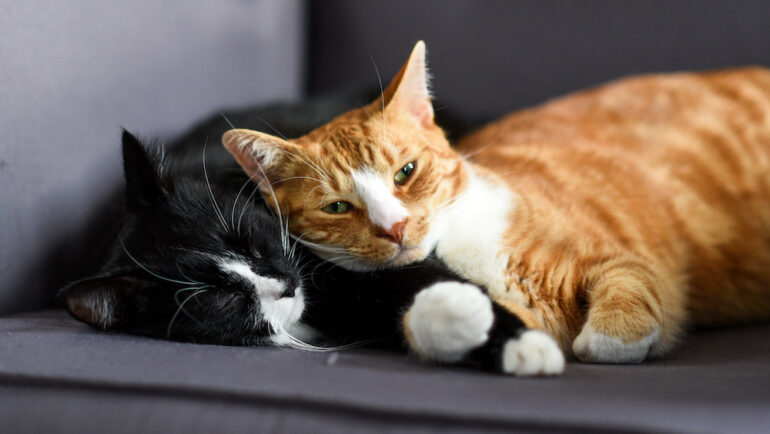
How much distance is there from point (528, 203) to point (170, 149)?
1214 mm

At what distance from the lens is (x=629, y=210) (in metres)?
1.87

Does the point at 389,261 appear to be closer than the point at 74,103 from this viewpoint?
Yes

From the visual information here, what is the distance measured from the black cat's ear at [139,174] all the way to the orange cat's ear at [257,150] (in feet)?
0.64

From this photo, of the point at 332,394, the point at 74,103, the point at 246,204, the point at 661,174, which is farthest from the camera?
the point at 661,174

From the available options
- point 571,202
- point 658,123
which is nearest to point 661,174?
point 658,123

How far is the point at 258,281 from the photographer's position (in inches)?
56.6

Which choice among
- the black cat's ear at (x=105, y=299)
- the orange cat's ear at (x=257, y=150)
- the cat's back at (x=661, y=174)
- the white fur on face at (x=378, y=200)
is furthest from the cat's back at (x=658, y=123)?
the black cat's ear at (x=105, y=299)

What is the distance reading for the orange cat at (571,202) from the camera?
148 centimetres

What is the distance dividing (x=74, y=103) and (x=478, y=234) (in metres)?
1.20

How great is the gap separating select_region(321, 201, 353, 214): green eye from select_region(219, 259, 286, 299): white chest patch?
24cm

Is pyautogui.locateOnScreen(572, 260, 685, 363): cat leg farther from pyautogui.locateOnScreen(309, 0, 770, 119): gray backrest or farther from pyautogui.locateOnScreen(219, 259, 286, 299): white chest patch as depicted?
pyautogui.locateOnScreen(309, 0, 770, 119): gray backrest

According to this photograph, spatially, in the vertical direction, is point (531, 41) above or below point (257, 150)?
above

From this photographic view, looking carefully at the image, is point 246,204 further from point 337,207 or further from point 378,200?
point 378,200

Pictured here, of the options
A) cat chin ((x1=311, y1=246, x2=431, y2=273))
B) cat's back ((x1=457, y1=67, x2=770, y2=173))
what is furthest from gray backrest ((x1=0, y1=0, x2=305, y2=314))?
cat's back ((x1=457, y1=67, x2=770, y2=173))
